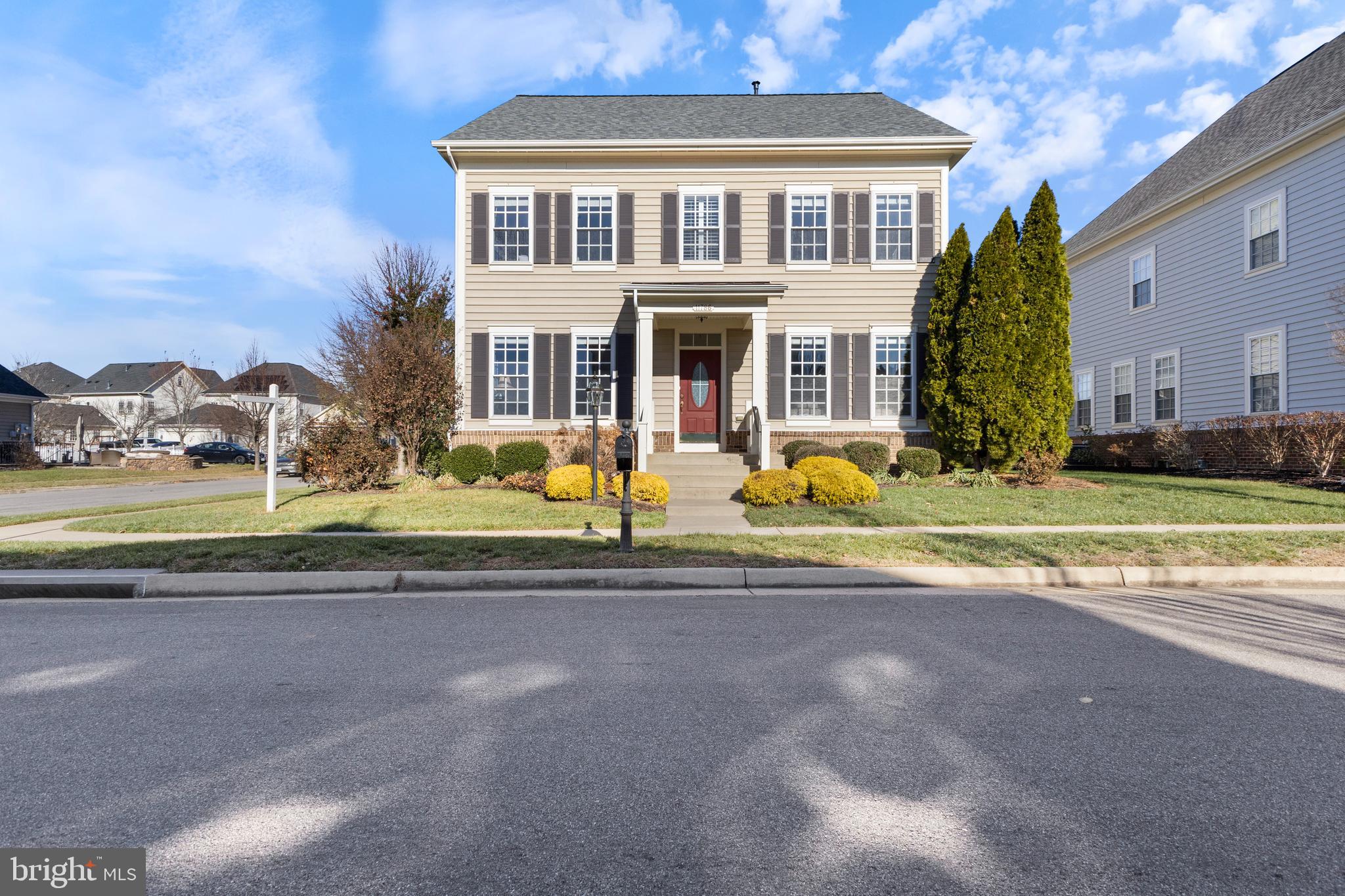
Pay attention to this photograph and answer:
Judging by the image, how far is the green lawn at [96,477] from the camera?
73.6ft

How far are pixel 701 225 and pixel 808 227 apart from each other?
2.64 meters

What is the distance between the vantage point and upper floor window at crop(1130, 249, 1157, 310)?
808 inches

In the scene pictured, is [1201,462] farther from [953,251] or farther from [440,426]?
[440,426]

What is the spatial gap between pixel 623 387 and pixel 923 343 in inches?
291

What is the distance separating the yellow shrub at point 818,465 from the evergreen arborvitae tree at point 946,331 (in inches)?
153

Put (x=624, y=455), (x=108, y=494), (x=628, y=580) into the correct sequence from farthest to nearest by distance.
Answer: (x=108, y=494) < (x=624, y=455) < (x=628, y=580)

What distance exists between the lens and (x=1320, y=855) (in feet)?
7.77

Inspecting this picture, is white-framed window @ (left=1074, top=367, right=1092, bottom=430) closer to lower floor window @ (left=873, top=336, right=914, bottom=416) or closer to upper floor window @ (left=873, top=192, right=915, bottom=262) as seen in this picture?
lower floor window @ (left=873, top=336, right=914, bottom=416)

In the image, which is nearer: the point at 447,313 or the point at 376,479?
the point at 376,479

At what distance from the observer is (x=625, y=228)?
17391mm

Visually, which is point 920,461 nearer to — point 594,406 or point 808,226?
point 808,226

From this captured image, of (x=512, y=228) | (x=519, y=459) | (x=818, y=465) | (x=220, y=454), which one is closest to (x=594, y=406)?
(x=818, y=465)

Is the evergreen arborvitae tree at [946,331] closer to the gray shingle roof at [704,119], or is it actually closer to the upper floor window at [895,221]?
the upper floor window at [895,221]

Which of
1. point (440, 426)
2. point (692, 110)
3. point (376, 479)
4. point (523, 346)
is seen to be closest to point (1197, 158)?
point (692, 110)
